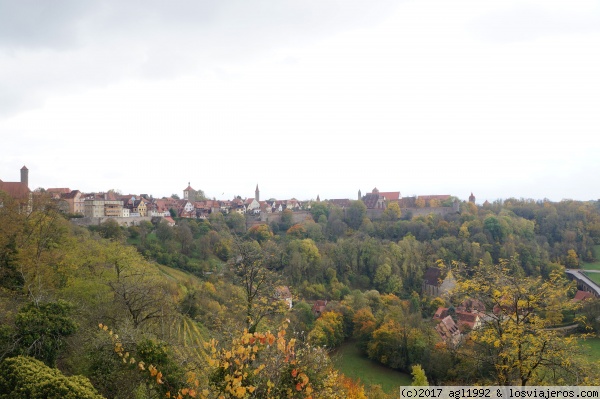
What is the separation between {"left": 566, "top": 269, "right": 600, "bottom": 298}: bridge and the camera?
35388 millimetres

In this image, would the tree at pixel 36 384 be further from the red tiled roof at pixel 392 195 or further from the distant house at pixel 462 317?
the red tiled roof at pixel 392 195

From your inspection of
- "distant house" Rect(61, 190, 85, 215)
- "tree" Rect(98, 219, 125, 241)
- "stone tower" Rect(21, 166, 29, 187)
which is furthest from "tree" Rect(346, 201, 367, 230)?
"stone tower" Rect(21, 166, 29, 187)

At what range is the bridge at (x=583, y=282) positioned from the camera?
35.4 metres

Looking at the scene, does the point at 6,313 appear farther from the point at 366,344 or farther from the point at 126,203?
the point at 126,203

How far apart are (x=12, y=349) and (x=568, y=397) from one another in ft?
31.8

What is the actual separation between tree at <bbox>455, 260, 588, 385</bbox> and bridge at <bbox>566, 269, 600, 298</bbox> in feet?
113


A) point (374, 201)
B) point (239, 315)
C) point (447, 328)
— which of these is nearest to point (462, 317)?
point (447, 328)

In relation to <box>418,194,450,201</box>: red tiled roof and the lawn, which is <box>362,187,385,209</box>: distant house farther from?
the lawn

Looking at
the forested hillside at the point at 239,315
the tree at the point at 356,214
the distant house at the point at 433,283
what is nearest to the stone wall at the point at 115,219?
the forested hillside at the point at 239,315

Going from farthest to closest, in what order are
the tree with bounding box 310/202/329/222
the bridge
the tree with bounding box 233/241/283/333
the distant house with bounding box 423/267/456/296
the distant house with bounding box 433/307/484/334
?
the tree with bounding box 310/202/329/222 < the distant house with bounding box 423/267/456/296 < the bridge < the distant house with bounding box 433/307/484/334 < the tree with bounding box 233/241/283/333

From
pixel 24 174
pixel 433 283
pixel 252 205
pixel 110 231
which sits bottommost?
pixel 433 283

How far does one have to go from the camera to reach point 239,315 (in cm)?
1155

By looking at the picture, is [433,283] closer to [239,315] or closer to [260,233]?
[260,233]

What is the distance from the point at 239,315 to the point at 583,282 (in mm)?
39464
